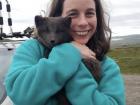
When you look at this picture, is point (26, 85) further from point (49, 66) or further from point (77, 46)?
point (77, 46)

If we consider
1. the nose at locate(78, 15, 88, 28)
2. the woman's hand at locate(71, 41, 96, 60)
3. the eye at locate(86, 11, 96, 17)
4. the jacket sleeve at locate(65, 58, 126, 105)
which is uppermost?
the eye at locate(86, 11, 96, 17)

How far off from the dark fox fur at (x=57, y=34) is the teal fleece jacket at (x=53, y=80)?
0.11ft

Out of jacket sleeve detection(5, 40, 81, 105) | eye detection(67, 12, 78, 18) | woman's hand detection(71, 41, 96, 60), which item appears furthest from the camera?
eye detection(67, 12, 78, 18)

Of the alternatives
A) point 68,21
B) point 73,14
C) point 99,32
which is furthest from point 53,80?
point 99,32

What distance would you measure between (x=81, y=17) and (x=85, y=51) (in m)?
0.21

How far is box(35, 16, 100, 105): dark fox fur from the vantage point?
3108 mm

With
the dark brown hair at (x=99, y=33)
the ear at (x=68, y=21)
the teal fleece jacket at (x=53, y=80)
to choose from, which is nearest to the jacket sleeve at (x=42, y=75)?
the teal fleece jacket at (x=53, y=80)

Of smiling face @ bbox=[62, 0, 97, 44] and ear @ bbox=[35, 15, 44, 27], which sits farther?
smiling face @ bbox=[62, 0, 97, 44]

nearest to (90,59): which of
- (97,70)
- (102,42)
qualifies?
(97,70)

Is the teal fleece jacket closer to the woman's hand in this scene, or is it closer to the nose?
the woman's hand

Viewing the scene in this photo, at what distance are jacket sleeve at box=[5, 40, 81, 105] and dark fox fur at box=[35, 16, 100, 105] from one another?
48 millimetres

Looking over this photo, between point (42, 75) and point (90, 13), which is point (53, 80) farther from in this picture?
point (90, 13)

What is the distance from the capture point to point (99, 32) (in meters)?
3.47

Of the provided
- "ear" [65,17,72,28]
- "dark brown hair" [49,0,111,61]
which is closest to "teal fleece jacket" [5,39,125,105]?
"ear" [65,17,72,28]
